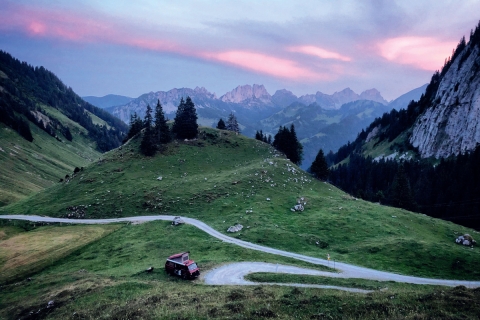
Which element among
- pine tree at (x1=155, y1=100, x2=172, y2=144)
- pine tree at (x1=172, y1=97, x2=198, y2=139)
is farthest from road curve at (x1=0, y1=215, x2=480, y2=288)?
pine tree at (x1=172, y1=97, x2=198, y2=139)

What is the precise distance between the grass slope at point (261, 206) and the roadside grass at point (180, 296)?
446 inches

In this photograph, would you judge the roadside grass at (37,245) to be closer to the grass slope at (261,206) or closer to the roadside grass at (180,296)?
the roadside grass at (180,296)

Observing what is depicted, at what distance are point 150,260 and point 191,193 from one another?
3253cm

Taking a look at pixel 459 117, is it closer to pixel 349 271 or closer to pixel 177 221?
pixel 349 271

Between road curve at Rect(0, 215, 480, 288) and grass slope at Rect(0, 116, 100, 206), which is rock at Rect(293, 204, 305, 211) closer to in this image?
road curve at Rect(0, 215, 480, 288)

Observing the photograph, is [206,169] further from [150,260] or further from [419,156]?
[419,156]

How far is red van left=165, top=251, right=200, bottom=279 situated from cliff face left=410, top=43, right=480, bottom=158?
639 ft

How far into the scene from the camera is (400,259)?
4312 cm

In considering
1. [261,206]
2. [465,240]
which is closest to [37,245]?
[261,206]

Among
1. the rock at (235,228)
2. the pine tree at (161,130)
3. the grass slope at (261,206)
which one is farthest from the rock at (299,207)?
the pine tree at (161,130)

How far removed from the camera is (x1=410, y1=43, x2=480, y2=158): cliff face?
17250 centimetres

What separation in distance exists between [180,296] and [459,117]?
220703mm

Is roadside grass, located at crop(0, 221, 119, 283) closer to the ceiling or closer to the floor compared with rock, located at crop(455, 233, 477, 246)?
closer to the floor

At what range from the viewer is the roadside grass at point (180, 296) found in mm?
19641
